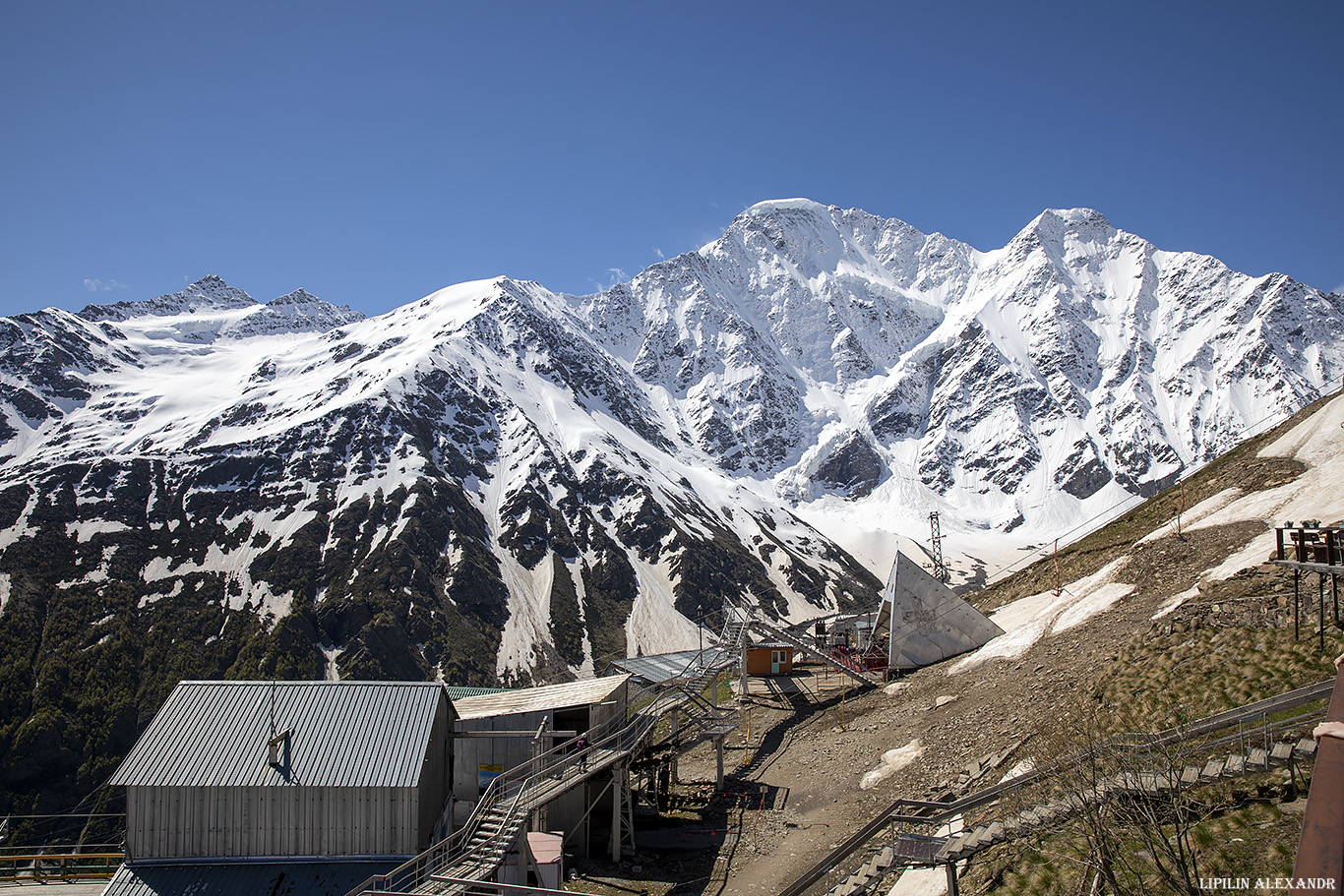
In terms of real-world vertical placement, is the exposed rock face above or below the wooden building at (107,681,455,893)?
above

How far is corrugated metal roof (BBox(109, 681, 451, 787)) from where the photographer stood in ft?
82.2

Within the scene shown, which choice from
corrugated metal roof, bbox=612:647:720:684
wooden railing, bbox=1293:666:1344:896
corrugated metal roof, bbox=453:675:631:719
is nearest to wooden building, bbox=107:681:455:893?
corrugated metal roof, bbox=453:675:631:719

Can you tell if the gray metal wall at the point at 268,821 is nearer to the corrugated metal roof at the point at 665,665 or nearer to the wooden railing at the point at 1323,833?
the corrugated metal roof at the point at 665,665

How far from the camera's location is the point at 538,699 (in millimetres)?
33594

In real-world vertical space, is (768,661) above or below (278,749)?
below

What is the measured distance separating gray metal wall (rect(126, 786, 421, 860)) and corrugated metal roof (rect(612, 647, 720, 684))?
19.7 metres

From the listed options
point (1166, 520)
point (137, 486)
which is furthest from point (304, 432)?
point (1166, 520)

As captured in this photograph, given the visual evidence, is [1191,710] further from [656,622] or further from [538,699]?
[656,622]

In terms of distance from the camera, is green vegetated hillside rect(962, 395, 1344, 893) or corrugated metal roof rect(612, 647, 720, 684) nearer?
green vegetated hillside rect(962, 395, 1344, 893)

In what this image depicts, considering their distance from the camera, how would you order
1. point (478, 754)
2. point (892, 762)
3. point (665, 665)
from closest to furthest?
point (892, 762), point (478, 754), point (665, 665)

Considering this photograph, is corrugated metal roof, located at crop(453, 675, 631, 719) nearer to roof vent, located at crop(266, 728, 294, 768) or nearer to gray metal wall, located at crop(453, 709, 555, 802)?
gray metal wall, located at crop(453, 709, 555, 802)

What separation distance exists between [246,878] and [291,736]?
4212mm

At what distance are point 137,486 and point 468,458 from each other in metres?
56.3

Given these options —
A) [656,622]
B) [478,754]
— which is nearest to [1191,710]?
[478,754]
